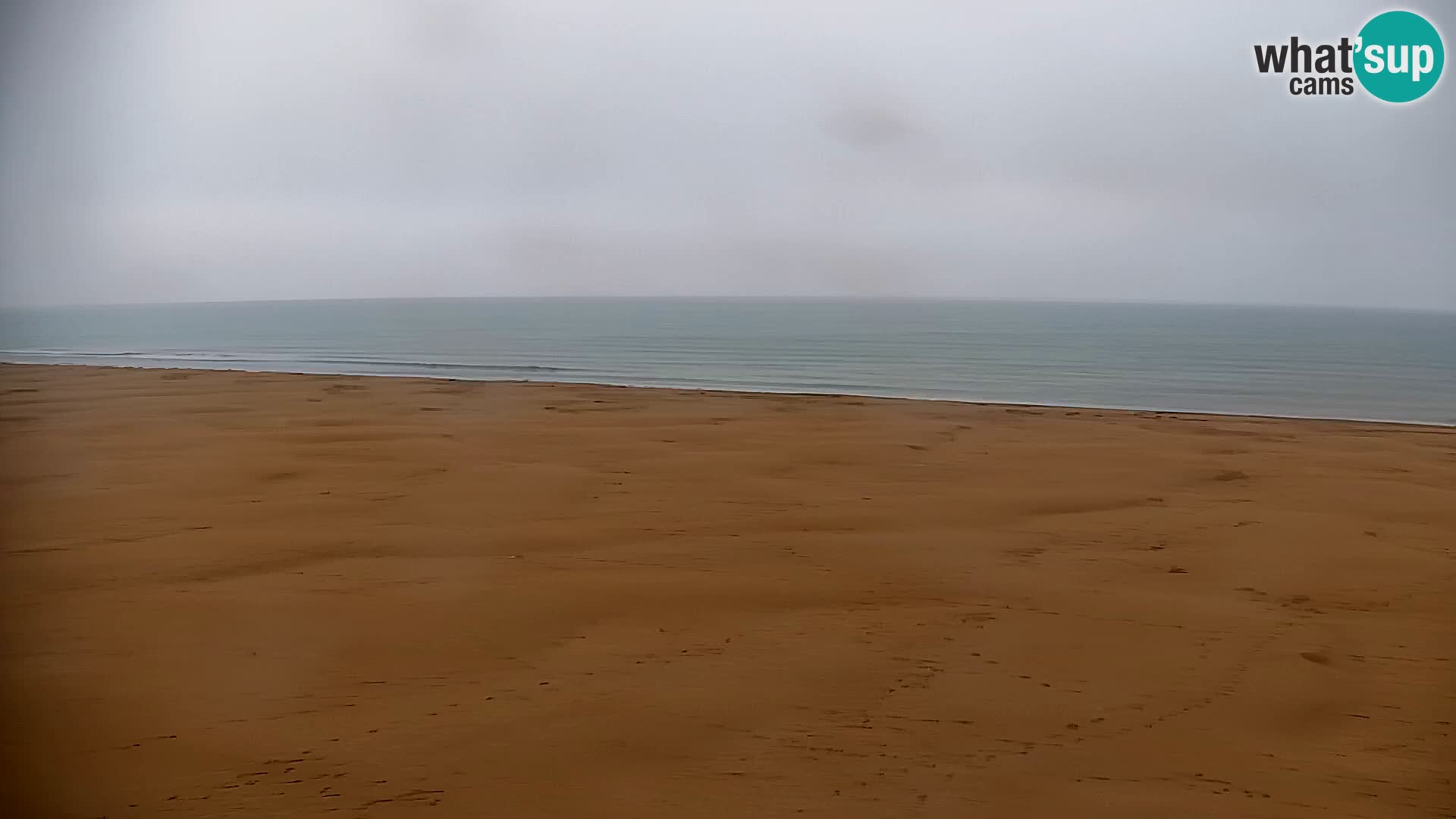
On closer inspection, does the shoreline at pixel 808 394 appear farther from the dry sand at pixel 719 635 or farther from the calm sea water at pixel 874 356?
the dry sand at pixel 719 635

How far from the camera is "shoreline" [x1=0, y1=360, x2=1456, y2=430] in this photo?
541 centimetres

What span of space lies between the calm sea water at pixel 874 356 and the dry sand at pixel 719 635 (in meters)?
0.95

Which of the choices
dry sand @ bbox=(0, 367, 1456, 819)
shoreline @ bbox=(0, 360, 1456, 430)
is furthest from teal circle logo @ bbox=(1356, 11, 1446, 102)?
shoreline @ bbox=(0, 360, 1456, 430)

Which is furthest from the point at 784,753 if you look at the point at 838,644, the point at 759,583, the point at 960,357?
the point at 960,357

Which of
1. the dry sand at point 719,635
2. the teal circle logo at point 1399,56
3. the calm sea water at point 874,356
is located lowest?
the dry sand at point 719,635

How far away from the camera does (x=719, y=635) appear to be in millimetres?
1887

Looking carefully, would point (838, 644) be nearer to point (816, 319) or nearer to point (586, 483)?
point (586, 483)

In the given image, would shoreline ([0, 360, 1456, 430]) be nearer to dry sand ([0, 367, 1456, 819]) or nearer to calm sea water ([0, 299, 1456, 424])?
calm sea water ([0, 299, 1456, 424])

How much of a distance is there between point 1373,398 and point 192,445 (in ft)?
28.9

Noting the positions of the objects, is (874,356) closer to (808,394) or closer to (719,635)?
(808,394)

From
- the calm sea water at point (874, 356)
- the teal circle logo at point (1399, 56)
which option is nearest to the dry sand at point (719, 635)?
the calm sea water at point (874, 356)

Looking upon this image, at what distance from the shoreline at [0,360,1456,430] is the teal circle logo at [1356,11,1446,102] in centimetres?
330

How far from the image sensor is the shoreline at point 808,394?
5.41 meters

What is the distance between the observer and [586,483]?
323cm
